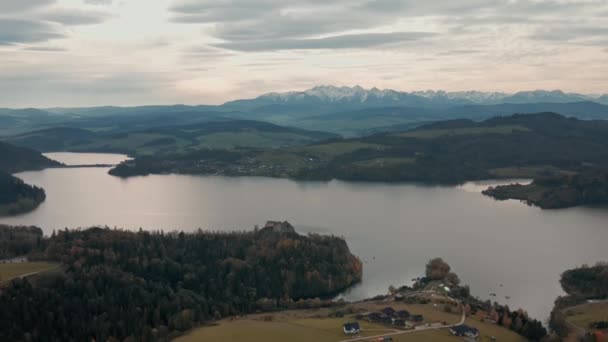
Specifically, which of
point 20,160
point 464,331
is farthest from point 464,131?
point 464,331

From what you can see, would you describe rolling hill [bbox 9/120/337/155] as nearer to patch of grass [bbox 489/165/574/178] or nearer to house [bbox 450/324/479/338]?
patch of grass [bbox 489/165/574/178]

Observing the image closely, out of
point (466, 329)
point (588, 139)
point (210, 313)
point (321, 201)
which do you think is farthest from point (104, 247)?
point (588, 139)

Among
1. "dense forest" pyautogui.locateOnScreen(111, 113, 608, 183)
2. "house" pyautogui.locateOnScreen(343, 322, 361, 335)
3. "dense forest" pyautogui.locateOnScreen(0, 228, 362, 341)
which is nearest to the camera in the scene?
"house" pyautogui.locateOnScreen(343, 322, 361, 335)

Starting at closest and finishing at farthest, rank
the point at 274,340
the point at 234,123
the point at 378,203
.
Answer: the point at 274,340 → the point at 378,203 → the point at 234,123

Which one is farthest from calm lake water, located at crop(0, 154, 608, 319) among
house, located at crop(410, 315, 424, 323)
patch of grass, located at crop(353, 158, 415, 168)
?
patch of grass, located at crop(353, 158, 415, 168)

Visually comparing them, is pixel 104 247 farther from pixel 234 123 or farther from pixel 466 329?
pixel 234 123

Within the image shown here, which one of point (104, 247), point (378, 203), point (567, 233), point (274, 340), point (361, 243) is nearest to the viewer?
point (274, 340)

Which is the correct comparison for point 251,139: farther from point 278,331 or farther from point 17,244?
point 278,331
